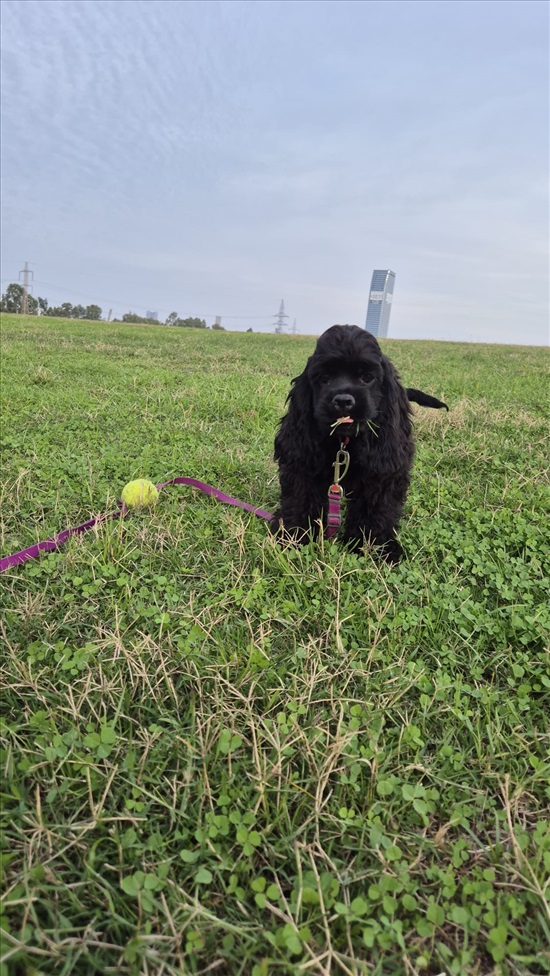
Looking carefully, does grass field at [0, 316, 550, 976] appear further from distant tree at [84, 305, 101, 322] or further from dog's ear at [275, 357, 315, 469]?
distant tree at [84, 305, 101, 322]

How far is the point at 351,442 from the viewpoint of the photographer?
2.79 meters

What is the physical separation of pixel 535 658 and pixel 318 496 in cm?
137

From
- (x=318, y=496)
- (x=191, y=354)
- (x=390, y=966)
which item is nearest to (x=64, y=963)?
(x=390, y=966)

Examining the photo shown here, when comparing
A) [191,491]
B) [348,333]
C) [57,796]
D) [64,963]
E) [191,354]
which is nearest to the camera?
[64,963]

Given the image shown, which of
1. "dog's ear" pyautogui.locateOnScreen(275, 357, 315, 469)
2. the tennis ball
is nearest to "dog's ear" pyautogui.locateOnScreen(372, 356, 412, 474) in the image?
"dog's ear" pyautogui.locateOnScreen(275, 357, 315, 469)

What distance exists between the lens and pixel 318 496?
2.92 meters

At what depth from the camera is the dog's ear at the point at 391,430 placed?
2.77m

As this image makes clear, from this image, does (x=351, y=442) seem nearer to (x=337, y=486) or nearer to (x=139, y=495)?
(x=337, y=486)

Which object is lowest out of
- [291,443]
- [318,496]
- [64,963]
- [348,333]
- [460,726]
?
[64,963]

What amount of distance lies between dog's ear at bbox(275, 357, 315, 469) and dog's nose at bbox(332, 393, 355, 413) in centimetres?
29

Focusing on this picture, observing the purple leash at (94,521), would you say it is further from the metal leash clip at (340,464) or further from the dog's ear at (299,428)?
the metal leash clip at (340,464)

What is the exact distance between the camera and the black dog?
106 inches

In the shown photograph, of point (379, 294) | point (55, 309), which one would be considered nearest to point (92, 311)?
point (55, 309)

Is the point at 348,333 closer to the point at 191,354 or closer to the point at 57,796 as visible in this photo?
the point at 57,796
